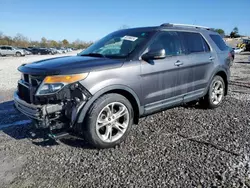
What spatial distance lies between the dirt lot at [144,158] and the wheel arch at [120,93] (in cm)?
50

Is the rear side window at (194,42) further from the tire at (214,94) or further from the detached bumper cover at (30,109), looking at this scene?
the detached bumper cover at (30,109)

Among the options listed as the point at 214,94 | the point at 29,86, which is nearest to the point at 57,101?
the point at 29,86

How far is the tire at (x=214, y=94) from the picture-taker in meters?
4.92

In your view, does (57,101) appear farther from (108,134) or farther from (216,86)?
(216,86)

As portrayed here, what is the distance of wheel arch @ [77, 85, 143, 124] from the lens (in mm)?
2957

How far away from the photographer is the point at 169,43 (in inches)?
158

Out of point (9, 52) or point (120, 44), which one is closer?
point (120, 44)

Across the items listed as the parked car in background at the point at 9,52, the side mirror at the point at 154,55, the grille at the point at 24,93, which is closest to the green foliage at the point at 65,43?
the parked car in background at the point at 9,52

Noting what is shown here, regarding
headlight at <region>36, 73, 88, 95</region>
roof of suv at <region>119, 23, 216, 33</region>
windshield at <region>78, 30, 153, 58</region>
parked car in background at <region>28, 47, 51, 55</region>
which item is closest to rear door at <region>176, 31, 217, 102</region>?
roof of suv at <region>119, 23, 216, 33</region>

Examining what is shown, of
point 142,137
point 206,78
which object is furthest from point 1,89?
point 206,78

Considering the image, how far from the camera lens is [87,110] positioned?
2990 millimetres

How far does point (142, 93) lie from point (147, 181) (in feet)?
4.83

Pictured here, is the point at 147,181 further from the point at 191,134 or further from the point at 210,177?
the point at 191,134

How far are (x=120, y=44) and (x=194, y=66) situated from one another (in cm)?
153
